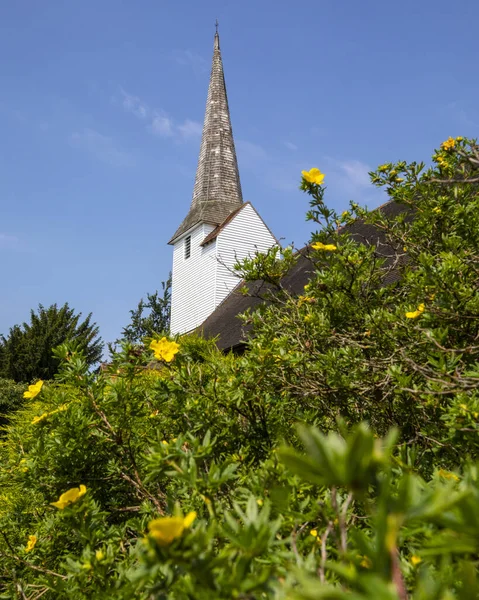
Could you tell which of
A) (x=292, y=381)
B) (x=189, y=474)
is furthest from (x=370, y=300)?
(x=189, y=474)

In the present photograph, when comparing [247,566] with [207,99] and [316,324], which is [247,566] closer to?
[316,324]

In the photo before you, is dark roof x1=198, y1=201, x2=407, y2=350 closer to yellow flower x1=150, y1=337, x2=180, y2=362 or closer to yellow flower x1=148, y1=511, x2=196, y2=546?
yellow flower x1=150, y1=337, x2=180, y2=362

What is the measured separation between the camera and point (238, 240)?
1706 cm

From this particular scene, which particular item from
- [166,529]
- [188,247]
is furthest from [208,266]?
[166,529]

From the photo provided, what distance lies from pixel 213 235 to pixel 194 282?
186cm

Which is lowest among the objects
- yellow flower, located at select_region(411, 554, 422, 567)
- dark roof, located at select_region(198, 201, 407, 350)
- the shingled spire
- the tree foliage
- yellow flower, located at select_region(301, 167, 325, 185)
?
yellow flower, located at select_region(411, 554, 422, 567)

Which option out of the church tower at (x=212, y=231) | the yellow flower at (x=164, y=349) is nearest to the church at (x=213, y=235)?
the church tower at (x=212, y=231)

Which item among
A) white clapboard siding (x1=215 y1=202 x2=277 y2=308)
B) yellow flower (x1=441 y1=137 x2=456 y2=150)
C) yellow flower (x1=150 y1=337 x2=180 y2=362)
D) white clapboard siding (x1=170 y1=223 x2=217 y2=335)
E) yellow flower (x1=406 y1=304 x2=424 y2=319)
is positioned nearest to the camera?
yellow flower (x1=150 y1=337 x2=180 y2=362)

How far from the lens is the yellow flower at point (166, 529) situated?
658mm

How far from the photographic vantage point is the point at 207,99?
71.3ft

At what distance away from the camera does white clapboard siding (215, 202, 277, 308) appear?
53.1ft

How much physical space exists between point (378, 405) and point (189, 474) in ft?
4.54

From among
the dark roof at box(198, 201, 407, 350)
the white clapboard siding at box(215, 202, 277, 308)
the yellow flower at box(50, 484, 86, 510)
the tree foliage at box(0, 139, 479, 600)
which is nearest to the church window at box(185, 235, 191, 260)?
the white clapboard siding at box(215, 202, 277, 308)

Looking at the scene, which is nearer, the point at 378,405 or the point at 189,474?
the point at 189,474
